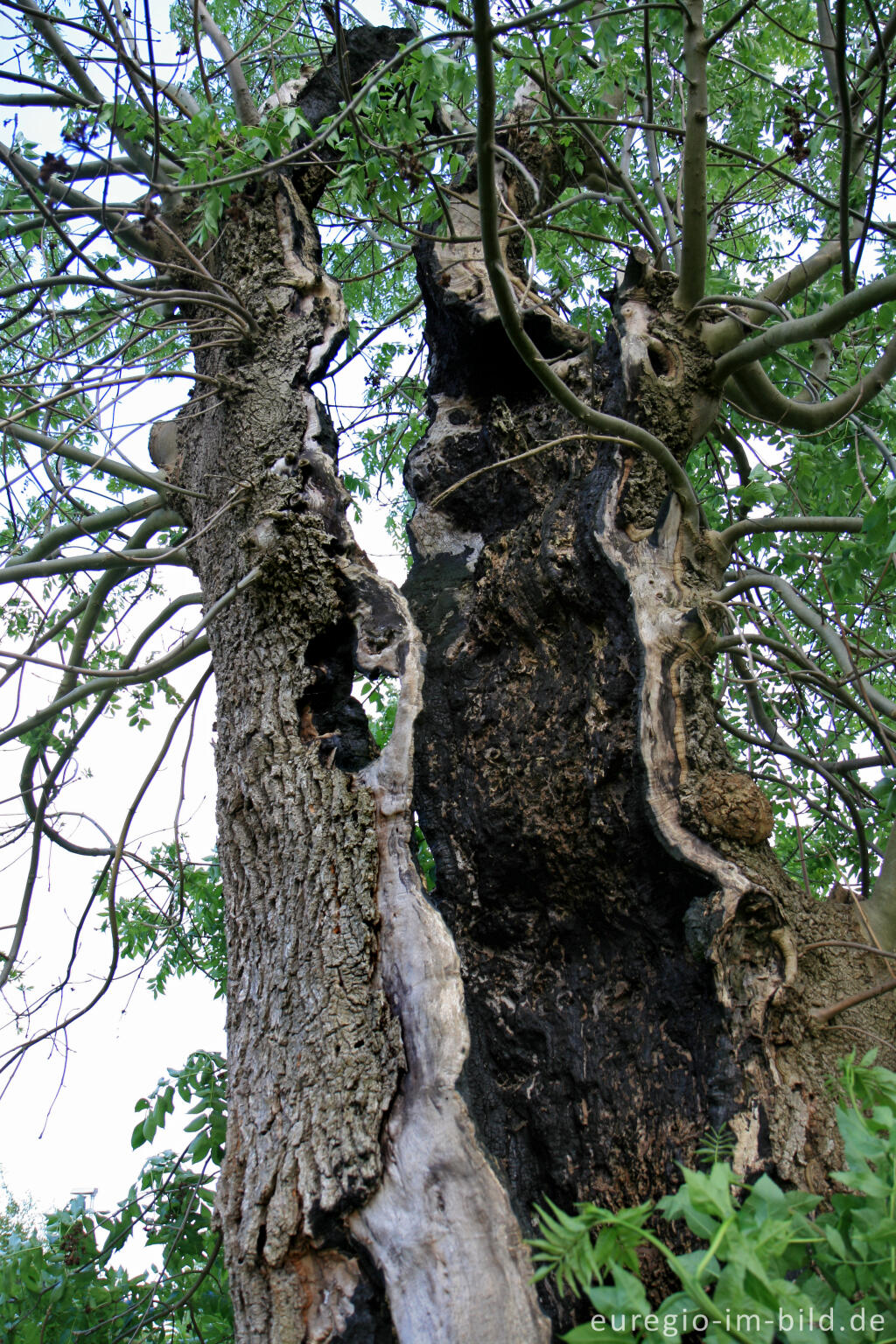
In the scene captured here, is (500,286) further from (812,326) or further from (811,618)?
(811,618)

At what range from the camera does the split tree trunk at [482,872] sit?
152 centimetres

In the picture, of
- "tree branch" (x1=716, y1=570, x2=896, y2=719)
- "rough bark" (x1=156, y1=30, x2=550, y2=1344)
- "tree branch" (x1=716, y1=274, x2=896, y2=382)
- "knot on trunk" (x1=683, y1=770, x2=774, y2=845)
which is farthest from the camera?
"tree branch" (x1=716, y1=570, x2=896, y2=719)

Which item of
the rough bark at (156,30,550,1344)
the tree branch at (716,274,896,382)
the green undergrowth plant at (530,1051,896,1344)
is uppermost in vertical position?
the tree branch at (716,274,896,382)

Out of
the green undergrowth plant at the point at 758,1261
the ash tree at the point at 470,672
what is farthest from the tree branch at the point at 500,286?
the green undergrowth plant at the point at 758,1261

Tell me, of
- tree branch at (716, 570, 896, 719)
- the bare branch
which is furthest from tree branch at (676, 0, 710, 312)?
tree branch at (716, 570, 896, 719)

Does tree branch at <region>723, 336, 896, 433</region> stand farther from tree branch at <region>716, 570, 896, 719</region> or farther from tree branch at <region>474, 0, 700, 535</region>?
tree branch at <region>474, 0, 700, 535</region>

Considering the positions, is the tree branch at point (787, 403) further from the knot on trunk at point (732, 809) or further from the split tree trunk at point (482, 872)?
the knot on trunk at point (732, 809)

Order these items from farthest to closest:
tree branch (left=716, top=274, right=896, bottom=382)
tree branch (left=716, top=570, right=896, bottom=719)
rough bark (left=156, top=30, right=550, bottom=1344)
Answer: tree branch (left=716, top=570, right=896, bottom=719) < tree branch (left=716, top=274, right=896, bottom=382) < rough bark (left=156, top=30, right=550, bottom=1344)

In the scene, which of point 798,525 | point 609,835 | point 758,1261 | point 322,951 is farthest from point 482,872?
point 798,525

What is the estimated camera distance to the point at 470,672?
2.56m

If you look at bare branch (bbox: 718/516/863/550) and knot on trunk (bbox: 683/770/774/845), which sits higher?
bare branch (bbox: 718/516/863/550)

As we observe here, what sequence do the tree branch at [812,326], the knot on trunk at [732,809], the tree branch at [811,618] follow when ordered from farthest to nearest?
the tree branch at [811,618] < the tree branch at [812,326] < the knot on trunk at [732,809]

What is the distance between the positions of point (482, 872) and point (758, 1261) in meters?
1.30

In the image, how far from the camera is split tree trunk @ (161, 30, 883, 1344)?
152 cm
